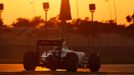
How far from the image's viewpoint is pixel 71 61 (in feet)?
109

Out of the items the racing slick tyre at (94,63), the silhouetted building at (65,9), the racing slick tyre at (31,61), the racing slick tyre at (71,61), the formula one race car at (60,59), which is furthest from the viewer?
the silhouetted building at (65,9)

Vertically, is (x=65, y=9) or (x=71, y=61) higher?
(x=65, y=9)

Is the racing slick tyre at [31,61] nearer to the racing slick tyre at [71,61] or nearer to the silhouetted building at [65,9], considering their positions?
the racing slick tyre at [71,61]

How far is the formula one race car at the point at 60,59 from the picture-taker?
109 feet

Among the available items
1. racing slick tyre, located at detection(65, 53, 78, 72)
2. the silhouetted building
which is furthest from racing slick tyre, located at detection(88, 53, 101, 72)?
the silhouetted building

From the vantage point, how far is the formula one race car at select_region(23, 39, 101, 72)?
33375mm

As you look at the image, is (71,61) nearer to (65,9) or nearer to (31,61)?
(31,61)

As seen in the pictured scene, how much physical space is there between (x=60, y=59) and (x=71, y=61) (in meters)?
0.93

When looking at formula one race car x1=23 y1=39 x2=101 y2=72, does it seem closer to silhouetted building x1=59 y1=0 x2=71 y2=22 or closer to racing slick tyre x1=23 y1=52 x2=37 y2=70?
racing slick tyre x1=23 y1=52 x2=37 y2=70

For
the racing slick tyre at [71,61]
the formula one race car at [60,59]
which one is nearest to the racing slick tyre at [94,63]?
the formula one race car at [60,59]

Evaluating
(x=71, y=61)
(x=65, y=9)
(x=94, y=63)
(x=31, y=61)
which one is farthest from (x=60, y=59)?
(x=65, y=9)

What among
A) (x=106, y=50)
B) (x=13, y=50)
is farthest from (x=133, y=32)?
(x=13, y=50)

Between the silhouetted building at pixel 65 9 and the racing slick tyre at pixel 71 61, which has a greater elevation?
the silhouetted building at pixel 65 9

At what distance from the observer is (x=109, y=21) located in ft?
403
